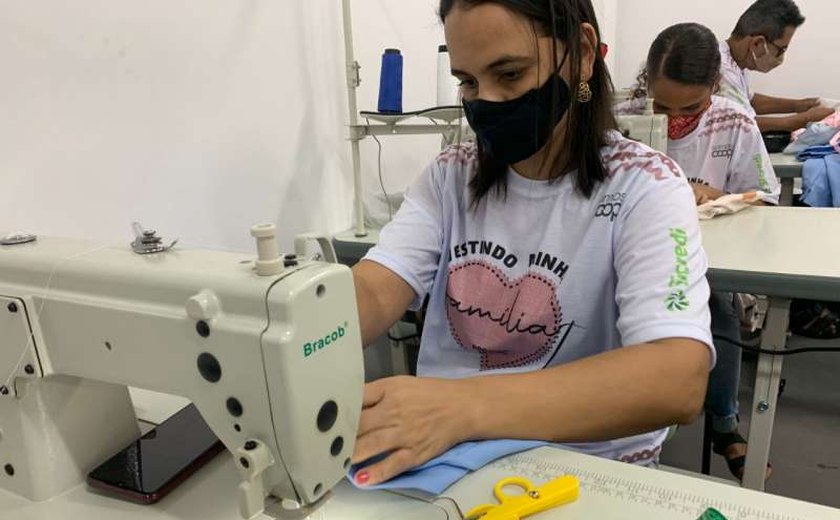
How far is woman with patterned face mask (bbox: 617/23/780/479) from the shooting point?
1918mm

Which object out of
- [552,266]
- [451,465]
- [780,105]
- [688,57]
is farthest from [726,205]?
[780,105]

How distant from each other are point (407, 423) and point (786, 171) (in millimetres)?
2806

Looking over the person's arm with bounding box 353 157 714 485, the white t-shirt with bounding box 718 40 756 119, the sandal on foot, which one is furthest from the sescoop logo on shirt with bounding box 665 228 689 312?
the white t-shirt with bounding box 718 40 756 119

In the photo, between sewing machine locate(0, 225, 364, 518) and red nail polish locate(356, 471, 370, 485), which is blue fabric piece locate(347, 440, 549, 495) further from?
sewing machine locate(0, 225, 364, 518)

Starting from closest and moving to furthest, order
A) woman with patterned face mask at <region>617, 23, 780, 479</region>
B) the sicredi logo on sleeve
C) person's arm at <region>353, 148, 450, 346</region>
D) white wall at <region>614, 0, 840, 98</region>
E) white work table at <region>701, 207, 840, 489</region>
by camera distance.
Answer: the sicredi logo on sleeve < person's arm at <region>353, 148, 450, 346</region> < white work table at <region>701, 207, 840, 489</region> < woman with patterned face mask at <region>617, 23, 780, 479</region> < white wall at <region>614, 0, 840, 98</region>

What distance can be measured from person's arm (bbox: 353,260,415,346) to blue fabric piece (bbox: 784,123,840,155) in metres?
2.80

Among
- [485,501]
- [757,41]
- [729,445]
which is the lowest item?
[729,445]

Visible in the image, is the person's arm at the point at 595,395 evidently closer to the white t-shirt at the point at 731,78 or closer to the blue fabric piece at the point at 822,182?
the blue fabric piece at the point at 822,182

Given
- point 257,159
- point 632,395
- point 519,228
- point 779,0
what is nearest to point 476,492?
point 632,395

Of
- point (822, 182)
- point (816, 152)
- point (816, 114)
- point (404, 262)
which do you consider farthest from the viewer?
point (816, 114)

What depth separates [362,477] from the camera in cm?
68

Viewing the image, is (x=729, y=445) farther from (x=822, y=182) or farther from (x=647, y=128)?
(x=822, y=182)

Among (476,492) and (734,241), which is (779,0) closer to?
(734,241)

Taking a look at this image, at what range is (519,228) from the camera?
3.39 ft
